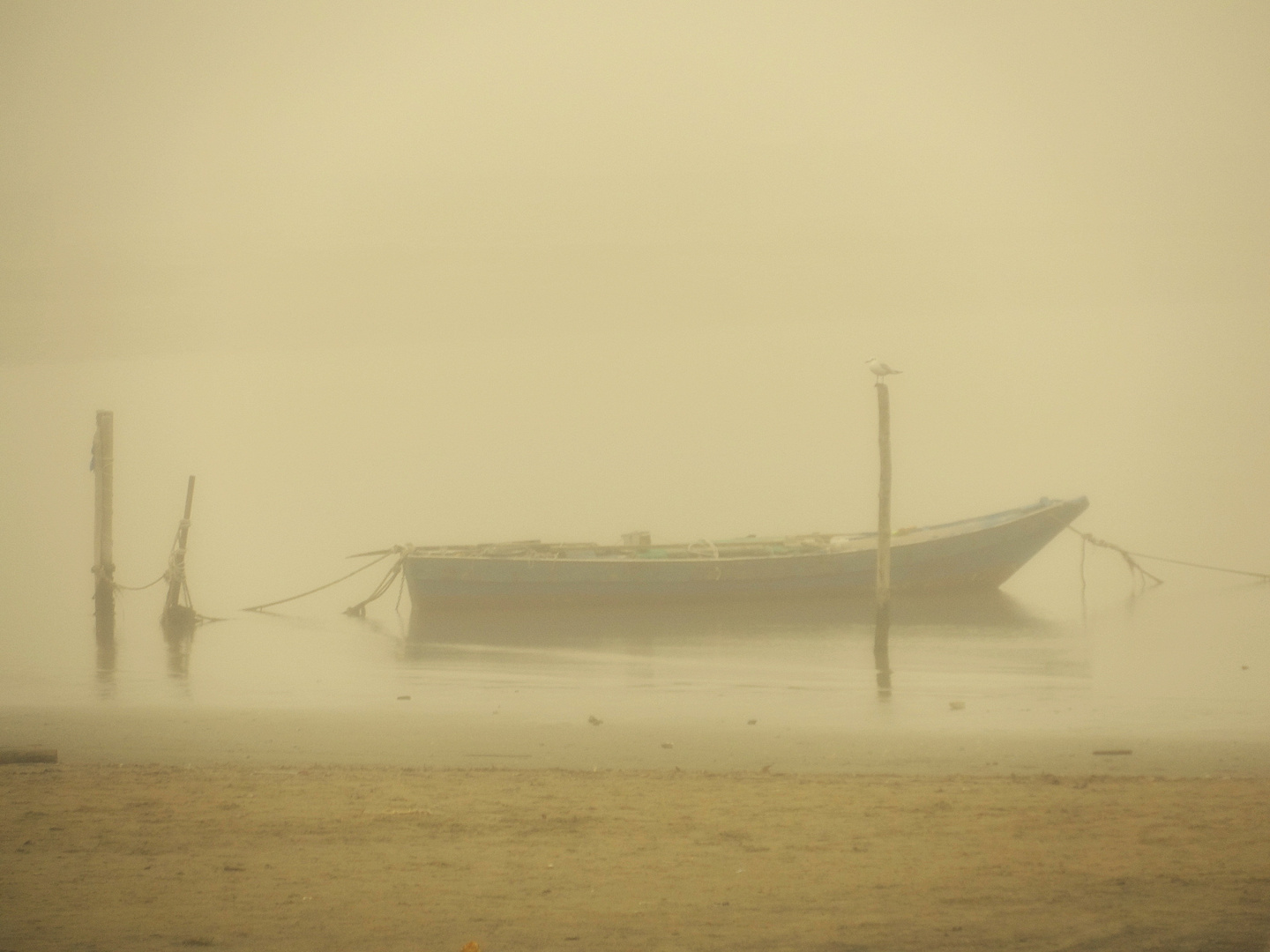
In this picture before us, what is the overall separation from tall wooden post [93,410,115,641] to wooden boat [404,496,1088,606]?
577cm

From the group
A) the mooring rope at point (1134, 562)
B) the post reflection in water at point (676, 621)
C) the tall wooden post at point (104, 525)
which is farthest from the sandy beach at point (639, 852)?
the mooring rope at point (1134, 562)

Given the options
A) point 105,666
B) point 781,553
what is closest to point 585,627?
point 781,553

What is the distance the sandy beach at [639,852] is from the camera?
614cm

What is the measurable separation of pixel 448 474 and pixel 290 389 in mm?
111912

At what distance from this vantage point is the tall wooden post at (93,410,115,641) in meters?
24.2

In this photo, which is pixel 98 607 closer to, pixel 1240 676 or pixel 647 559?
pixel 647 559

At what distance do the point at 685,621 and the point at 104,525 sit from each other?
11.2 meters

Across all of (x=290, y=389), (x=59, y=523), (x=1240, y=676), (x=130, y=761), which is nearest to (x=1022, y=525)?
(x=1240, y=676)

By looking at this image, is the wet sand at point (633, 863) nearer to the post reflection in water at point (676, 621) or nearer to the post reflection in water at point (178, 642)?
the post reflection in water at point (178, 642)

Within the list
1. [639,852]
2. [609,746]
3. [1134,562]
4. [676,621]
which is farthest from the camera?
[1134,562]

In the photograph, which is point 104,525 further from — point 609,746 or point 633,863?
point 633,863

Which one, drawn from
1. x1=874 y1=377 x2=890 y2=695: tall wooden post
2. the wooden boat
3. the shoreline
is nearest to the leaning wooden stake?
the wooden boat

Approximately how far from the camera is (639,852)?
7.45 metres

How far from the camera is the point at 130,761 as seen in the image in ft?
36.5
